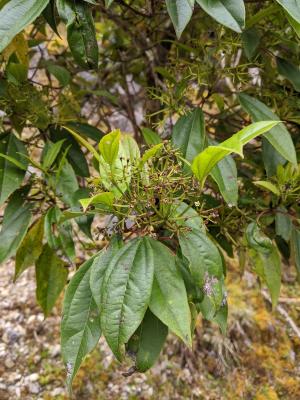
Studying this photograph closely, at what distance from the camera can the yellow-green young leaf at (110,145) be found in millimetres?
588

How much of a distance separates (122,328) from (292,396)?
1.41 meters

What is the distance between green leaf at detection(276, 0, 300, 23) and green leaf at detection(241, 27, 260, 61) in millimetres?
232

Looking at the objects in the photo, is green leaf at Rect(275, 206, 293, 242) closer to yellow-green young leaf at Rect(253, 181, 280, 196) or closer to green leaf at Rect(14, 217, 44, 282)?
yellow-green young leaf at Rect(253, 181, 280, 196)

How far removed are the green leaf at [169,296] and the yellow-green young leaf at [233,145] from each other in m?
0.17

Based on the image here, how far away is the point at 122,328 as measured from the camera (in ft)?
2.00

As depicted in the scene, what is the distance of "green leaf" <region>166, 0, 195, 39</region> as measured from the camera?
24.2 inches

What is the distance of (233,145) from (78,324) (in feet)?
1.22

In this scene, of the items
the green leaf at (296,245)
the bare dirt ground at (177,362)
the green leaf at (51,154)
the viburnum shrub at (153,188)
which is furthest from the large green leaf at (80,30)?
the bare dirt ground at (177,362)

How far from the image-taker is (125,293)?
627 millimetres

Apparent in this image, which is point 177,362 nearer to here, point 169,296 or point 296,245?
point 296,245

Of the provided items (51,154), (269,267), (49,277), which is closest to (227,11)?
(51,154)

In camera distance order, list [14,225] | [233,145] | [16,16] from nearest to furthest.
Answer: [233,145], [16,16], [14,225]

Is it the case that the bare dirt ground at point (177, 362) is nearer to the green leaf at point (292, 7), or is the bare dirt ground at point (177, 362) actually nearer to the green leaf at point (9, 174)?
the green leaf at point (9, 174)

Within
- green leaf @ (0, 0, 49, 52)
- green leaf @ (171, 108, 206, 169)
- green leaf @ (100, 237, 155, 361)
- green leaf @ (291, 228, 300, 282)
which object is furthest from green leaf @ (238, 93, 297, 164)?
green leaf @ (0, 0, 49, 52)
